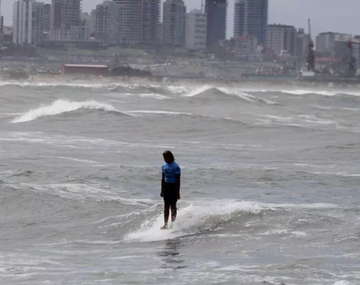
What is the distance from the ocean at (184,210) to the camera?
36.3 feet

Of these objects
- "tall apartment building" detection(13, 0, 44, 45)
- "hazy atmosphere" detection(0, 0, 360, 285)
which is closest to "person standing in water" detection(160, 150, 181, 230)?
"hazy atmosphere" detection(0, 0, 360, 285)

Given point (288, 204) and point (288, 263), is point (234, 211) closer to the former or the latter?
point (288, 204)

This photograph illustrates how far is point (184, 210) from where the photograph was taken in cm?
1436

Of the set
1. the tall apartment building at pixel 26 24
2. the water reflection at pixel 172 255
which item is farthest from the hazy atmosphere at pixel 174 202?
the tall apartment building at pixel 26 24

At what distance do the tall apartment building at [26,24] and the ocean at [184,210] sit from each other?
154549 mm

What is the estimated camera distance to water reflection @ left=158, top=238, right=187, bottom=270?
1135cm

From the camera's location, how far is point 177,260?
11688 millimetres

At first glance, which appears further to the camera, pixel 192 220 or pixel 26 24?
pixel 26 24

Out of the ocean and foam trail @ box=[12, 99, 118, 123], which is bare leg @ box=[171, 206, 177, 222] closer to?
the ocean

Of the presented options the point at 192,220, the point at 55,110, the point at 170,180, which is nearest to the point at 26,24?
the point at 55,110

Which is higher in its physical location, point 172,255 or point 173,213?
point 173,213

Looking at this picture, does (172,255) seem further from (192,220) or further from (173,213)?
(192,220)

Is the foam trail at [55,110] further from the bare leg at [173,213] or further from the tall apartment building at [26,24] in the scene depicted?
the tall apartment building at [26,24]

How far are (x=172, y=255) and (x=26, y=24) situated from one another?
18086cm
